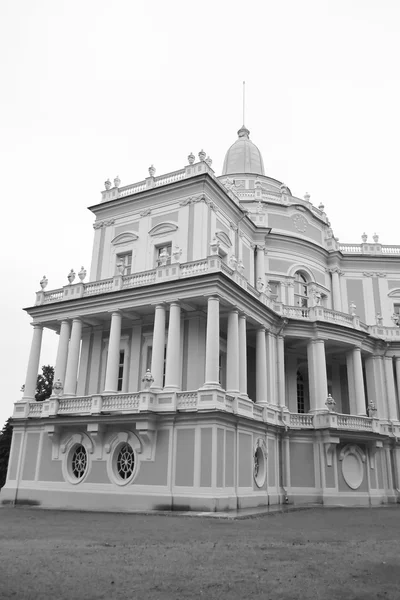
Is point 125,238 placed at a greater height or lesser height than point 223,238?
greater

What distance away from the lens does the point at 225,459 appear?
68.3 ft

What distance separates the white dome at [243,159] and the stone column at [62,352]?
19403 millimetres

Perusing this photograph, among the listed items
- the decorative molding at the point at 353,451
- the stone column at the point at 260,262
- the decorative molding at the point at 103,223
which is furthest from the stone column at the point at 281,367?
the decorative molding at the point at 103,223

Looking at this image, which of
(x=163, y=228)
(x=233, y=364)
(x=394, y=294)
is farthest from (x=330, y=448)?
(x=394, y=294)

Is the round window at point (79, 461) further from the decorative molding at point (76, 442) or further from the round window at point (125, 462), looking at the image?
the round window at point (125, 462)

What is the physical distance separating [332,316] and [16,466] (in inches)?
718

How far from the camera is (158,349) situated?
23219mm

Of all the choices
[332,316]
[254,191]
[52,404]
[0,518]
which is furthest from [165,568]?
[254,191]

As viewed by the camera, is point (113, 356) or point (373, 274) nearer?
point (113, 356)

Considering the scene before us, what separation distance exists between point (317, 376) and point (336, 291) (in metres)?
9.65

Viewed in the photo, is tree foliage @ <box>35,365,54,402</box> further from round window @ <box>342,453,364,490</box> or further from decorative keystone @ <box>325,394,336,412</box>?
round window @ <box>342,453,364,490</box>

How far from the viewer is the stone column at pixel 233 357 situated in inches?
892

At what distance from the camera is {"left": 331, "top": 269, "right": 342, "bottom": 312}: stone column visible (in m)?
35.4

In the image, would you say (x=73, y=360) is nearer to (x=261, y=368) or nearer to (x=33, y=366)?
(x=33, y=366)
